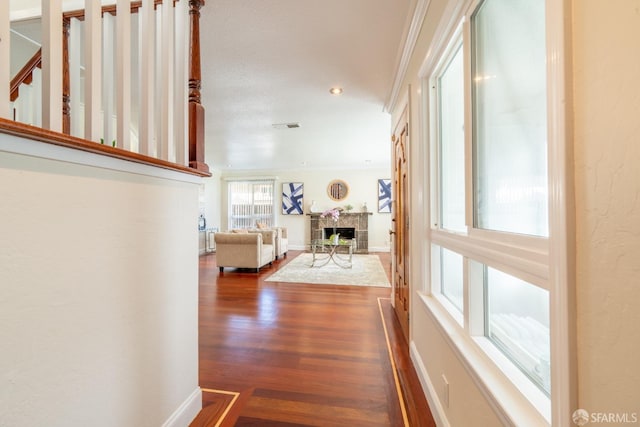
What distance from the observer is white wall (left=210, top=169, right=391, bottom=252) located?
766cm

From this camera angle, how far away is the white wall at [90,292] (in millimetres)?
718

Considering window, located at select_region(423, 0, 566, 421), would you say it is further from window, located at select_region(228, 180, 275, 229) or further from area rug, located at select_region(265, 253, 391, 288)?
window, located at select_region(228, 180, 275, 229)

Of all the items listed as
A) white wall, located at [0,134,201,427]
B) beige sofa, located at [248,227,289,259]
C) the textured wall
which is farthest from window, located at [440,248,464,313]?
beige sofa, located at [248,227,289,259]

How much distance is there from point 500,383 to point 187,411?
1.47m

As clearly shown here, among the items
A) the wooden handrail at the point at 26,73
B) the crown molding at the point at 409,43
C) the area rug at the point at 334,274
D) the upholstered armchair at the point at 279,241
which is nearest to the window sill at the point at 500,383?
the crown molding at the point at 409,43

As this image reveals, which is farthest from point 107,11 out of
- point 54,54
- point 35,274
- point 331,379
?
point 331,379

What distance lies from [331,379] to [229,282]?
9.71 feet

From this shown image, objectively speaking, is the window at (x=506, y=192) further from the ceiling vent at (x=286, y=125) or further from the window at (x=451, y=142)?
the ceiling vent at (x=286, y=125)

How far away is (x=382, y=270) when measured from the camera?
506 centimetres

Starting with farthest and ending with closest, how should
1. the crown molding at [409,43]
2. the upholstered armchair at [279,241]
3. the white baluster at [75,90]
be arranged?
1. the upholstered armchair at [279,241]
2. the crown molding at [409,43]
3. the white baluster at [75,90]

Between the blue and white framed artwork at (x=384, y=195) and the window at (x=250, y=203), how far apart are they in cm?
325

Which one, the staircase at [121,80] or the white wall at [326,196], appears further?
the white wall at [326,196]

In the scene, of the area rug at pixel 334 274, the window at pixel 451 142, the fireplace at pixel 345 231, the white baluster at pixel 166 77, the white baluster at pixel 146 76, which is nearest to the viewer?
the white baluster at pixel 146 76

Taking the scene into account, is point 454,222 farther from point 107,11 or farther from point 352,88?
point 107,11
